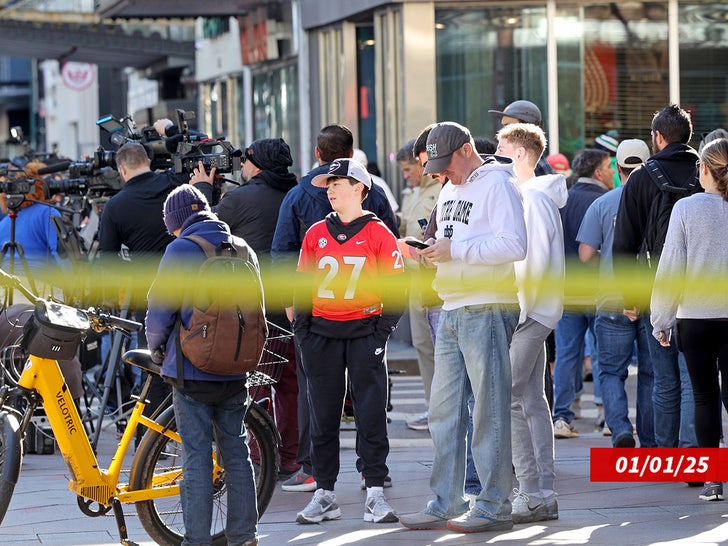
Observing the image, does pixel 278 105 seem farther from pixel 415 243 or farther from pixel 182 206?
pixel 182 206

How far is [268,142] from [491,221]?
240 centimetres

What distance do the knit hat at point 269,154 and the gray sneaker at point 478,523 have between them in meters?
2.83

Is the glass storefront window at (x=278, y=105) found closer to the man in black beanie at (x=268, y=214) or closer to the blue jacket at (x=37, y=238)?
the blue jacket at (x=37, y=238)

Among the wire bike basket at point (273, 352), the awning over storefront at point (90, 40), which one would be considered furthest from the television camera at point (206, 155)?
the awning over storefront at point (90, 40)

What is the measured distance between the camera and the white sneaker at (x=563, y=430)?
1045 cm

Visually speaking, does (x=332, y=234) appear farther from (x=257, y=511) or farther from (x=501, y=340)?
(x=257, y=511)

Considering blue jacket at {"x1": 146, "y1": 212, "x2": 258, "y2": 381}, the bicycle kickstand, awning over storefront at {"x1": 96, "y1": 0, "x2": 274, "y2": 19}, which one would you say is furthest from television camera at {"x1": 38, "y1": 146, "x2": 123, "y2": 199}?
awning over storefront at {"x1": 96, "y1": 0, "x2": 274, "y2": 19}

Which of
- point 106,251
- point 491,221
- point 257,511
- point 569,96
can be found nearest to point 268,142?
point 106,251

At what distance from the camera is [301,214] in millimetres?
8445

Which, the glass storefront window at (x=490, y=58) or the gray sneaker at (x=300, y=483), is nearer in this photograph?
the gray sneaker at (x=300, y=483)

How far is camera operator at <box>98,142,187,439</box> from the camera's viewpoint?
32.4 ft

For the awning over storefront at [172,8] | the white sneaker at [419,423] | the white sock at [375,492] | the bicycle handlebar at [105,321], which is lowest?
the white sneaker at [419,423]

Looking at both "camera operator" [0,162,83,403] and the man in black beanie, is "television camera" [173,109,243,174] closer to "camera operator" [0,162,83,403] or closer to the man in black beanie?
the man in black beanie
